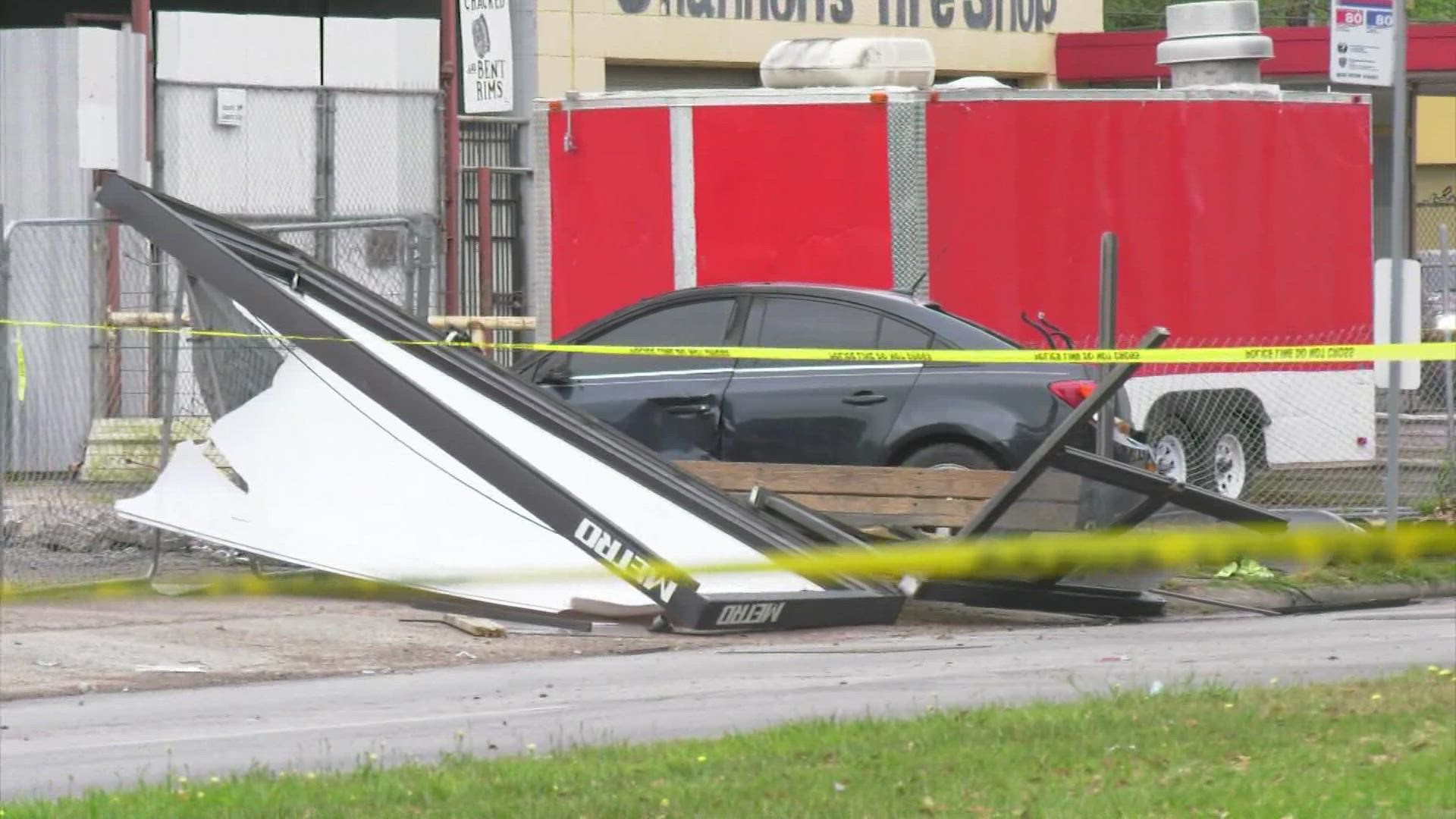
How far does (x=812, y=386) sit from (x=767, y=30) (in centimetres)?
1230

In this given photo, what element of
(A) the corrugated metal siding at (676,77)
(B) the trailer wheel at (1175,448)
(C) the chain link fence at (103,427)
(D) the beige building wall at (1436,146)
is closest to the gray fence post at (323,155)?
(A) the corrugated metal siding at (676,77)

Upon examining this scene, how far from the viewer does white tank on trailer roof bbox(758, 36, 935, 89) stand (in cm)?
1482

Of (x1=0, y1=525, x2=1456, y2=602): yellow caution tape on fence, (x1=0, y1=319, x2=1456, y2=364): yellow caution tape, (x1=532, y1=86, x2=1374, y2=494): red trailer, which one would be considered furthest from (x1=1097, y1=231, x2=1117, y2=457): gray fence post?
(x1=532, y1=86, x2=1374, y2=494): red trailer

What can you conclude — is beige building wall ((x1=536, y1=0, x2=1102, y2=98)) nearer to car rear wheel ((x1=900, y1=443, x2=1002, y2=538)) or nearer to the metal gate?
the metal gate

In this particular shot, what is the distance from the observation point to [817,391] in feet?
40.5

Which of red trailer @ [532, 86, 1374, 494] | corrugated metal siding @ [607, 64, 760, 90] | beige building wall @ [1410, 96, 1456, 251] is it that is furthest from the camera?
beige building wall @ [1410, 96, 1456, 251]

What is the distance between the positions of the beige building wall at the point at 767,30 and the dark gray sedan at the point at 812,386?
8824 millimetres

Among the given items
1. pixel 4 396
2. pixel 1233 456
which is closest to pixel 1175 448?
pixel 1233 456

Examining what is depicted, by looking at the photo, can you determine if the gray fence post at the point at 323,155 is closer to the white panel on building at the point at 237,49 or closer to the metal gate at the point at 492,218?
the white panel on building at the point at 237,49

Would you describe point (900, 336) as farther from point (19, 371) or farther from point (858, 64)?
point (19, 371)

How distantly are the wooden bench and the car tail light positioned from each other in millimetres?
805

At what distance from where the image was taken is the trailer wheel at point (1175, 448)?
14836mm

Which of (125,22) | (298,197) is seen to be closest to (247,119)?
(298,197)

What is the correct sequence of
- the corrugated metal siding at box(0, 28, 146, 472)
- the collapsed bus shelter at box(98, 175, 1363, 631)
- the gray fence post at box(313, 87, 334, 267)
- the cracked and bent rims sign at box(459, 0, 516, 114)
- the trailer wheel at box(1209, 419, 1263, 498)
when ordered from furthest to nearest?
the cracked and bent rims sign at box(459, 0, 516, 114) → the gray fence post at box(313, 87, 334, 267) → the corrugated metal siding at box(0, 28, 146, 472) → the trailer wheel at box(1209, 419, 1263, 498) → the collapsed bus shelter at box(98, 175, 1363, 631)
